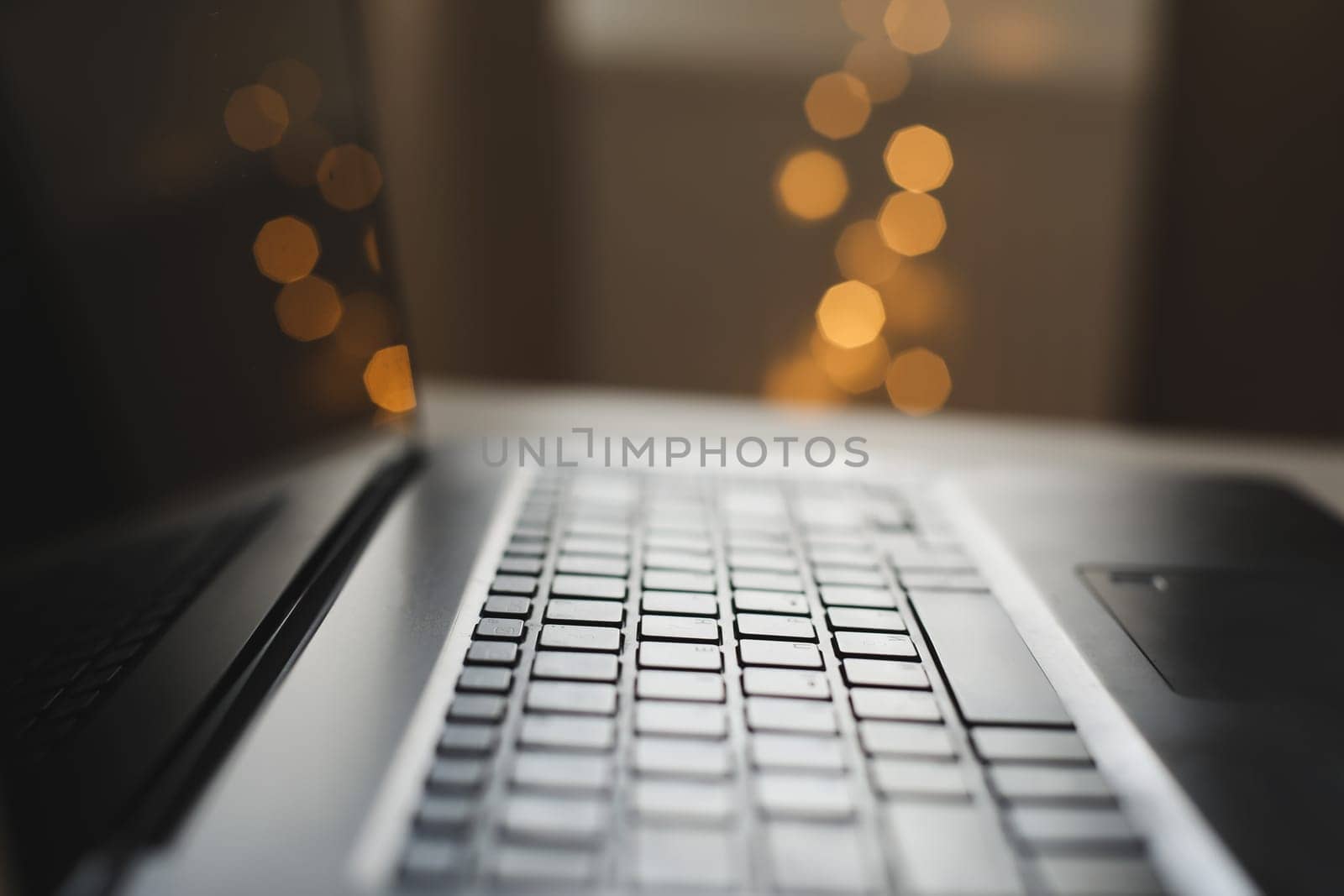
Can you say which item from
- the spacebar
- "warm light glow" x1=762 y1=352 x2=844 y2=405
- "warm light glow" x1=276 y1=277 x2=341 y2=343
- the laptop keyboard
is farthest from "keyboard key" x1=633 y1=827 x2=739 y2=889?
"warm light glow" x1=762 y1=352 x2=844 y2=405

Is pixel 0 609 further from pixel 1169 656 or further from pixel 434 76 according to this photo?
pixel 434 76

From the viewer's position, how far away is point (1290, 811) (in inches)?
11.9

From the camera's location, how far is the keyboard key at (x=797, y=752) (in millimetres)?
306

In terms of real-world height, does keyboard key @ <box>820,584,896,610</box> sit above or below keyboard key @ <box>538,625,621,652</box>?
above

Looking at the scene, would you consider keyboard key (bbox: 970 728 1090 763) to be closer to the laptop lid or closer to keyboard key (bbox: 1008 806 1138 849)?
keyboard key (bbox: 1008 806 1138 849)

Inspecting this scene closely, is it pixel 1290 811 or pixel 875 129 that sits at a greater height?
pixel 875 129

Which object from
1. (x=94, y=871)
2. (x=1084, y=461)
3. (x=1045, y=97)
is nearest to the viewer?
(x=94, y=871)

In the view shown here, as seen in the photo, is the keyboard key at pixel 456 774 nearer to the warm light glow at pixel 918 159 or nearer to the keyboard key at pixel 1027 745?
the keyboard key at pixel 1027 745

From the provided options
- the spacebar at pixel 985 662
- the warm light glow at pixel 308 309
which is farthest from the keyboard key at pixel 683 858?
the warm light glow at pixel 308 309

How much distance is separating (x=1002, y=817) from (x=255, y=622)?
0.28 metres

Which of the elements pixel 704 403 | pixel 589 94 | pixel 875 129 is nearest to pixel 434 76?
pixel 589 94

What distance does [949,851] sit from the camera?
0.28 m

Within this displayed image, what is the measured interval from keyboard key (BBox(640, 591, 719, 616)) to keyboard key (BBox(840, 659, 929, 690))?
0.06 meters

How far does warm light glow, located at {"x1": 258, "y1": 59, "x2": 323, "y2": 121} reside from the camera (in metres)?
0.46
